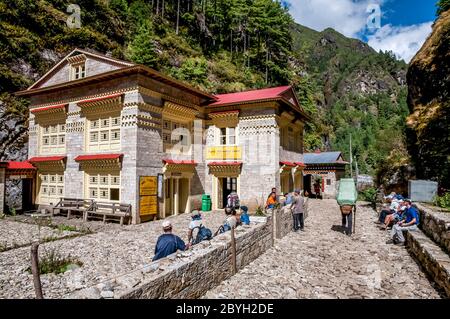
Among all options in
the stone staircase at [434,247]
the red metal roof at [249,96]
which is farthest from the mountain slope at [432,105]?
the red metal roof at [249,96]

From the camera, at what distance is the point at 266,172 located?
18.5 metres

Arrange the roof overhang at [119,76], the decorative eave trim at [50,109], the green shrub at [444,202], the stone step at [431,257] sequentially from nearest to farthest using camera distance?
the stone step at [431,257] → the green shrub at [444,202] → the roof overhang at [119,76] → the decorative eave trim at [50,109]

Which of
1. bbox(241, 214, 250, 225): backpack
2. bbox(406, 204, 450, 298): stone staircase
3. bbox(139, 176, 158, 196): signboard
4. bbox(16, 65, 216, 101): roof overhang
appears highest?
bbox(16, 65, 216, 101): roof overhang

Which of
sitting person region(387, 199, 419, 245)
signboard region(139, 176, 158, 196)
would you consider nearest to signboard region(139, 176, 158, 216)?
signboard region(139, 176, 158, 196)

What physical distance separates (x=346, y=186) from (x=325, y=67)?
155249 mm

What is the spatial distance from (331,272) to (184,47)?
43167 mm

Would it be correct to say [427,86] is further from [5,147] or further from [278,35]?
[278,35]

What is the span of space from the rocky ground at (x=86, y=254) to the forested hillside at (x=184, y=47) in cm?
1326

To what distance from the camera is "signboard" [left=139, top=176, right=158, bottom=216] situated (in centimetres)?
1523

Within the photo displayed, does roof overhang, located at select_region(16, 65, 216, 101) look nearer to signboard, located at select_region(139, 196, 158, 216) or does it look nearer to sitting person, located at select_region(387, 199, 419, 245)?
signboard, located at select_region(139, 196, 158, 216)

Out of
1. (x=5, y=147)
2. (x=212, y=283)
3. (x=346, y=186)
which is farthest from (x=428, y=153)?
(x=5, y=147)

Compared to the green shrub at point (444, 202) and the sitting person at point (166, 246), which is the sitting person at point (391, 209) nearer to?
the green shrub at point (444, 202)

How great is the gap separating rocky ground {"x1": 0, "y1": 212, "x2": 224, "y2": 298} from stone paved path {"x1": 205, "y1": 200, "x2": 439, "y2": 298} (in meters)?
3.38

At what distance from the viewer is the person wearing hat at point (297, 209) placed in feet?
43.4
